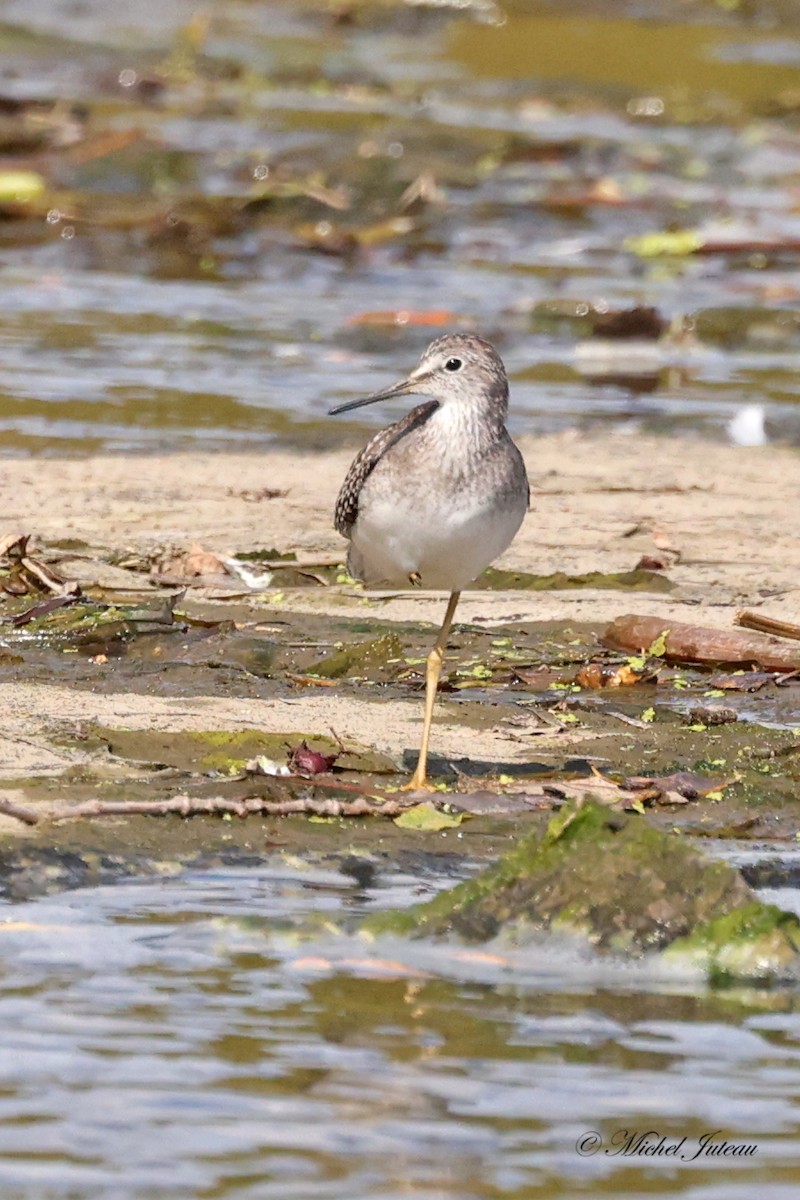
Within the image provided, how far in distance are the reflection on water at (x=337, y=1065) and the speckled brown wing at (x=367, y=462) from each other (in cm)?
188

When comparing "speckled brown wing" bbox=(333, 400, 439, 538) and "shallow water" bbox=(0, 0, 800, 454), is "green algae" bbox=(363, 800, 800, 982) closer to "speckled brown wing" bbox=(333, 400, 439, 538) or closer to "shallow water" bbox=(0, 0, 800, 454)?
"speckled brown wing" bbox=(333, 400, 439, 538)

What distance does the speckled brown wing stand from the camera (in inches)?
252

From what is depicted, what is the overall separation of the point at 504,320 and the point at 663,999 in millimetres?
8545

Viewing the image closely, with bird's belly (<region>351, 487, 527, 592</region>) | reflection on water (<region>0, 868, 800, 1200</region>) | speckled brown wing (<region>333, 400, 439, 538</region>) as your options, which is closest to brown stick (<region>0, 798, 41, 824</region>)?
reflection on water (<region>0, 868, 800, 1200</region>)

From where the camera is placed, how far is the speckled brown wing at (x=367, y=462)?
6.40m

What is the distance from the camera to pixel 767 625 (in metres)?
6.81

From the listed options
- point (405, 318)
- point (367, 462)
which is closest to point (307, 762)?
point (367, 462)

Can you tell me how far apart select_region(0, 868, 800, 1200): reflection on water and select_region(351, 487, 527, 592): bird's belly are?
Answer: 5.05ft

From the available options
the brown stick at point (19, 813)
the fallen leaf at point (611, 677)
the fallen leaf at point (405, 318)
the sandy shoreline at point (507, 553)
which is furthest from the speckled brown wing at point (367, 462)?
the fallen leaf at point (405, 318)

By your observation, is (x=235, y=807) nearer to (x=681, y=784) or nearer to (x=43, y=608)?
(x=681, y=784)

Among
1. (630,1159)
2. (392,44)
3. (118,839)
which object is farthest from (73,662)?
(392,44)

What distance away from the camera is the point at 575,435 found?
33.0ft

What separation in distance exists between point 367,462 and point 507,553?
5.40 ft

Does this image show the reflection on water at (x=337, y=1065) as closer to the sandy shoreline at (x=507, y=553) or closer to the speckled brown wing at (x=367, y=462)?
the sandy shoreline at (x=507, y=553)
